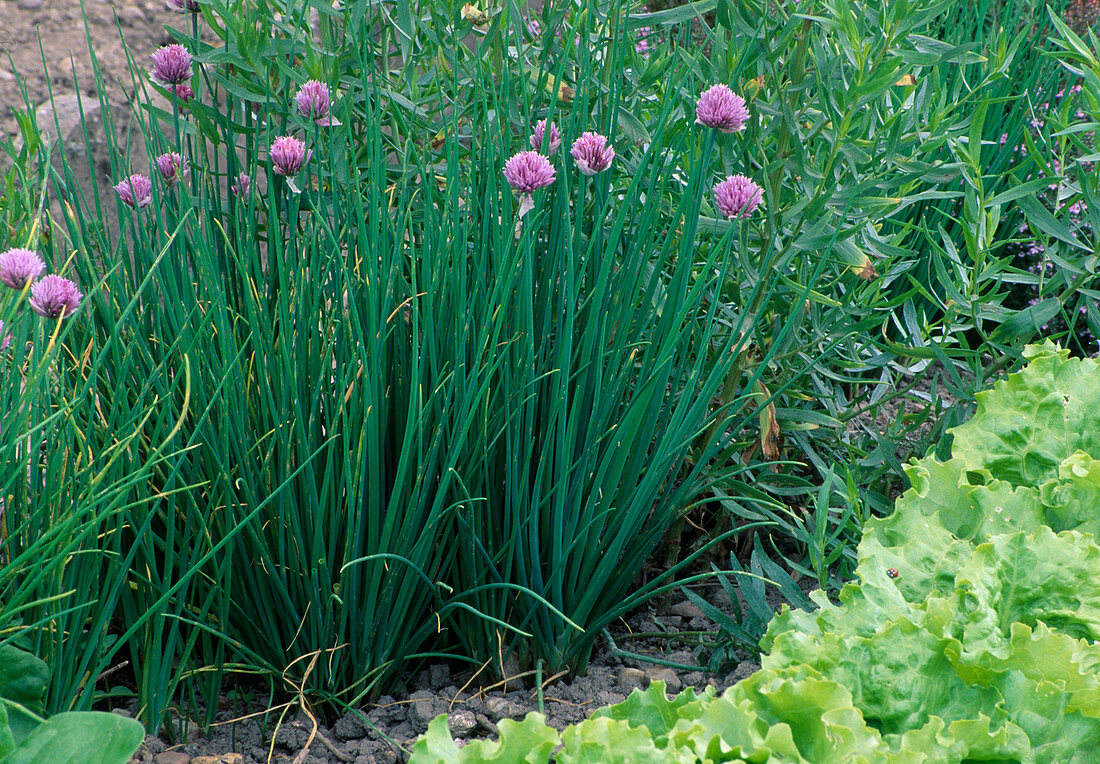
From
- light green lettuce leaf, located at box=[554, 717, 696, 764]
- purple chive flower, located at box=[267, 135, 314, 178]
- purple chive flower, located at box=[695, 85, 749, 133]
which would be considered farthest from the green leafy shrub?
purple chive flower, located at box=[267, 135, 314, 178]

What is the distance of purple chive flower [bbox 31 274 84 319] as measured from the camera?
4.09 feet

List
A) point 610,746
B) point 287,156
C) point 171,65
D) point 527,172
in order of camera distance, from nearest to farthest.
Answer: point 610,746 < point 527,172 < point 287,156 < point 171,65

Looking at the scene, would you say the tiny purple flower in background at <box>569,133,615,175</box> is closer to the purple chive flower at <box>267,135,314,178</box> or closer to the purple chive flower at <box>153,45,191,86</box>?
the purple chive flower at <box>267,135,314,178</box>

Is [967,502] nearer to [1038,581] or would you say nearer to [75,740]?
[1038,581]

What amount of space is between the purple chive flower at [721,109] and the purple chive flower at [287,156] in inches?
25.8

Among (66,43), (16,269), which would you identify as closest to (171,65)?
(16,269)

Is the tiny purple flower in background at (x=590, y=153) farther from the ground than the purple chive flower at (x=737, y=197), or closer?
farther from the ground

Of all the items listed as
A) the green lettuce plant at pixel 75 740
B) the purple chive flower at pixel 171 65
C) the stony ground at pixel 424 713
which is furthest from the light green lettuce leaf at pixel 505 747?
the purple chive flower at pixel 171 65

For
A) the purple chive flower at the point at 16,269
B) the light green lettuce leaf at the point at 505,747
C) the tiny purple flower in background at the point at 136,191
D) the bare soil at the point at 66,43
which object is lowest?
the bare soil at the point at 66,43

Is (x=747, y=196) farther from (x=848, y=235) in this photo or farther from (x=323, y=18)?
(x=323, y=18)

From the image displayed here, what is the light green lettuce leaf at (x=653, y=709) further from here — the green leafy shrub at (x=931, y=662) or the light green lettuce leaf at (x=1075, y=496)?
the light green lettuce leaf at (x=1075, y=496)

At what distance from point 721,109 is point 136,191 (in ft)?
3.25

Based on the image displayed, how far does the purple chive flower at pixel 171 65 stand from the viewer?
5.39 ft

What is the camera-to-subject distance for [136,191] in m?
1.58
